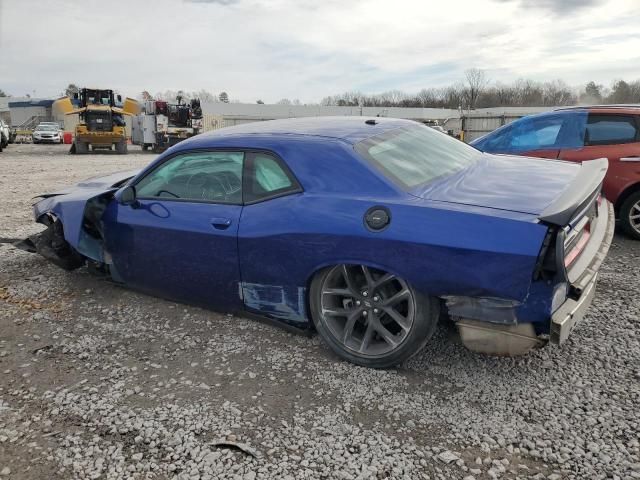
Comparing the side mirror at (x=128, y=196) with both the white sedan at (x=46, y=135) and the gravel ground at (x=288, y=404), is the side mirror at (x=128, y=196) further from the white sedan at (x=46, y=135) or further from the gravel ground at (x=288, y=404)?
the white sedan at (x=46, y=135)

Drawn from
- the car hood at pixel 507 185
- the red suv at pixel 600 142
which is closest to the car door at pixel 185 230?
the car hood at pixel 507 185

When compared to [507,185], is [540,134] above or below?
above

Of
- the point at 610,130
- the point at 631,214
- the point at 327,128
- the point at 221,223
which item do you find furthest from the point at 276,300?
the point at 610,130

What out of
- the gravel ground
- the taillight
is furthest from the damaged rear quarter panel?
the gravel ground

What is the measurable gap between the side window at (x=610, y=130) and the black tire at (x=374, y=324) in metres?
4.39

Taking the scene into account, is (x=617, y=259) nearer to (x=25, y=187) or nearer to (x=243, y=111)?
(x=25, y=187)

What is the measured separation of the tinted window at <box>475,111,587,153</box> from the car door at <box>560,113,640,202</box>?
0.11 metres

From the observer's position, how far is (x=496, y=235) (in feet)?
8.26

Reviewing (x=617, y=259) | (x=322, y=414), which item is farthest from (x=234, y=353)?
(x=617, y=259)

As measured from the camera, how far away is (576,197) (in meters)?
2.78

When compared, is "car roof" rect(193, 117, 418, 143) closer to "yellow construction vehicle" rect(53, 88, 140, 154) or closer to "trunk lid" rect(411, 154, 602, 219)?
"trunk lid" rect(411, 154, 602, 219)

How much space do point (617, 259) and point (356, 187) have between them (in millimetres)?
3622

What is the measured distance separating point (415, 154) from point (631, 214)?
3.75 m

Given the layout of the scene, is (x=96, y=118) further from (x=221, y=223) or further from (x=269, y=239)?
(x=269, y=239)
